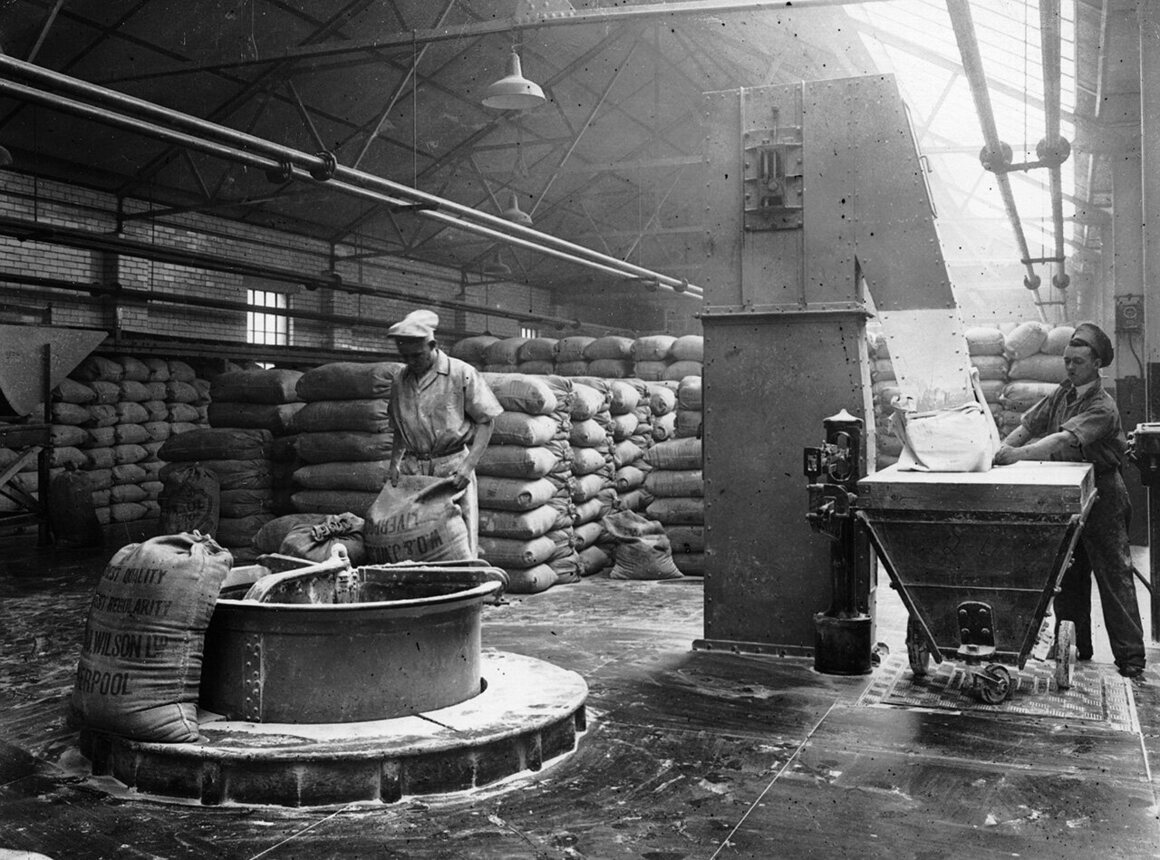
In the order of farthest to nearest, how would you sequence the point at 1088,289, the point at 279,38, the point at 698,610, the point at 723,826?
the point at 1088,289 < the point at 279,38 < the point at 698,610 < the point at 723,826

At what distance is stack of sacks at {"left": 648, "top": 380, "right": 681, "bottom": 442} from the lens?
9.93 meters

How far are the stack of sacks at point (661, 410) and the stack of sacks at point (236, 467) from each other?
3.66 meters

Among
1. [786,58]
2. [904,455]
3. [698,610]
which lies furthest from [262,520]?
[786,58]

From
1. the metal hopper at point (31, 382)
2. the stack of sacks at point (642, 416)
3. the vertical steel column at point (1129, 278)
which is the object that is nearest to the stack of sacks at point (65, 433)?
the metal hopper at point (31, 382)

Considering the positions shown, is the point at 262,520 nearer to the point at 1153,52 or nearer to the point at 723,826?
the point at 723,826

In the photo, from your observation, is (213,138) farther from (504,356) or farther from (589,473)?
(504,356)

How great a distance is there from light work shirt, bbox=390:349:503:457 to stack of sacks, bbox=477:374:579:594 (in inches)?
88.0

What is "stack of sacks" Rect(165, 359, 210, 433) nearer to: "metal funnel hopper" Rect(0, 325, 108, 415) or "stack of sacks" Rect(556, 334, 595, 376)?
"metal funnel hopper" Rect(0, 325, 108, 415)

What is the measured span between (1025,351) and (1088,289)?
14.8m

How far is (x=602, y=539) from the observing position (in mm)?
8555

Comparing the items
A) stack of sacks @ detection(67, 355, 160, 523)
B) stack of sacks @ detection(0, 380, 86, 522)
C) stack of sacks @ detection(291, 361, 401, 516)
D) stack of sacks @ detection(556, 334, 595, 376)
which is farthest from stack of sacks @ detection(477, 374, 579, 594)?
stack of sacks @ detection(67, 355, 160, 523)

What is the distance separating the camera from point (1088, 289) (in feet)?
76.6

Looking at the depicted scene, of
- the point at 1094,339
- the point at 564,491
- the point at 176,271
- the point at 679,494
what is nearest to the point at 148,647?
the point at 1094,339

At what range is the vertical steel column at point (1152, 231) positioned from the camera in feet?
18.2
